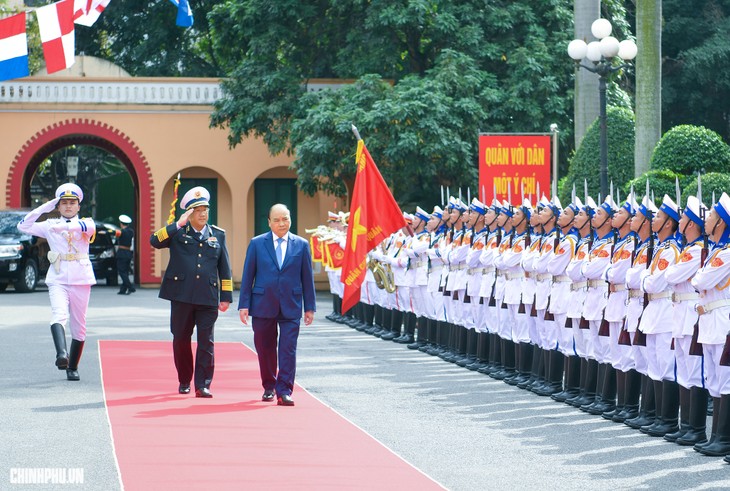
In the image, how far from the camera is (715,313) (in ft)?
33.9

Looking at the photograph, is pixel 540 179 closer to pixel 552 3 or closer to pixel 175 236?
pixel 552 3

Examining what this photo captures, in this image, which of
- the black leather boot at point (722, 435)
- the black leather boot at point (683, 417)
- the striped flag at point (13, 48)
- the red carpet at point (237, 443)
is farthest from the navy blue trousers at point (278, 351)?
the striped flag at point (13, 48)

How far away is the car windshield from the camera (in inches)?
1265

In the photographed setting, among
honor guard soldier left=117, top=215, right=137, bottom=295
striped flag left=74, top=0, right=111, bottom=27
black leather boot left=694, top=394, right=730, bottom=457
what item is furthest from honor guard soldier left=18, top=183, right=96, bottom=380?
honor guard soldier left=117, top=215, right=137, bottom=295

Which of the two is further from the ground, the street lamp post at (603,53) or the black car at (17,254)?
the street lamp post at (603,53)

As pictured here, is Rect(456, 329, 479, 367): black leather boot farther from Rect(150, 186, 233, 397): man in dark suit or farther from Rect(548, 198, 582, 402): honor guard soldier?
Rect(150, 186, 233, 397): man in dark suit

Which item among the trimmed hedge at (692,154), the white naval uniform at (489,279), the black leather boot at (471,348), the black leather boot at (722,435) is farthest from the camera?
the trimmed hedge at (692,154)

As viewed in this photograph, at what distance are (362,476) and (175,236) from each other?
15.2ft

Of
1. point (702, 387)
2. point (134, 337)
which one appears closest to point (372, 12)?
point (134, 337)

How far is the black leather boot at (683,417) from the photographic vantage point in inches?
427

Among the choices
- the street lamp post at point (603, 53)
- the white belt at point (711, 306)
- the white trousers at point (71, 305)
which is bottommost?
the white trousers at point (71, 305)

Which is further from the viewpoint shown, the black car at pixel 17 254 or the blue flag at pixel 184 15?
the black car at pixel 17 254

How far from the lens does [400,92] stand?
3106cm

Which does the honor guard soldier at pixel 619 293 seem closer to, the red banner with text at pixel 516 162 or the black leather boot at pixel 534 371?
the black leather boot at pixel 534 371
